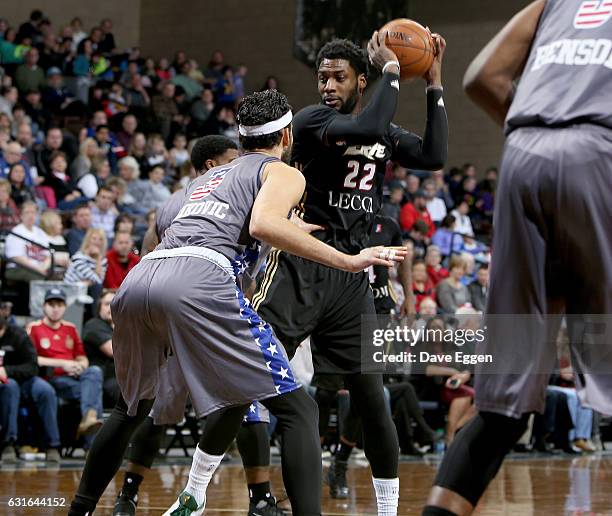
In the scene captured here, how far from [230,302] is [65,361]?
5.10m

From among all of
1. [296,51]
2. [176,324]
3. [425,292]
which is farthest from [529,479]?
[296,51]

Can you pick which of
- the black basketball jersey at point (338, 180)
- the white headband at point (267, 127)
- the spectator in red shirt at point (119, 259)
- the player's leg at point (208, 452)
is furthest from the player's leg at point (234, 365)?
the spectator in red shirt at point (119, 259)

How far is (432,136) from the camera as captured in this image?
495 cm

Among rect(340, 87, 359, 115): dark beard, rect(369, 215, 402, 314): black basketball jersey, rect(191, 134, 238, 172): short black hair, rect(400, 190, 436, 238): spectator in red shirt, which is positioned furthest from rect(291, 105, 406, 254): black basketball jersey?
rect(400, 190, 436, 238): spectator in red shirt

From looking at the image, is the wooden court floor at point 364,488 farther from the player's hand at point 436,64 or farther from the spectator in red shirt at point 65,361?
the player's hand at point 436,64

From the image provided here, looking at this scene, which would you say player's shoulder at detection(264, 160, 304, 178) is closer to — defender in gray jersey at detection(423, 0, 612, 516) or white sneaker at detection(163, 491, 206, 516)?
defender in gray jersey at detection(423, 0, 612, 516)

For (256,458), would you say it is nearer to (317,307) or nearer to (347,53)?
(317,307)

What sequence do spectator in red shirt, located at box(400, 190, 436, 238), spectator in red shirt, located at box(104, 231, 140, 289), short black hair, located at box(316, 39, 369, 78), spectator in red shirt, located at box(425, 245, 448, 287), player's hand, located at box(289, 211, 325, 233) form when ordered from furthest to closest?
spectator in red shirt, located at box(400, 190, 436, 238) < spectator in red shirt, located at box(425, 245, 448, 287) < spectator in red shirt, located at box(104, 231, 140, 289) < short black hair, located at box(316, 39, 369, 78) < player's hand, located at box(289, 211, 325, 233)

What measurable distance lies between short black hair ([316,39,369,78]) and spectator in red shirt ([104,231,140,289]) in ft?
16.9

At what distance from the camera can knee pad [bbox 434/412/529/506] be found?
8.96 feet

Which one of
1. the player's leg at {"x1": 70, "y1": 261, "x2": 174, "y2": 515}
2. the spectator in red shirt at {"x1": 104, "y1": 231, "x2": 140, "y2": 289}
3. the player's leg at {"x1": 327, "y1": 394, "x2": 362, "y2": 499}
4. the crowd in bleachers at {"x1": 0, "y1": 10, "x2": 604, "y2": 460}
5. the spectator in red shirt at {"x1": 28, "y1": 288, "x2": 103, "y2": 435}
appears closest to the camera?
the player's leg at {"x1": 70, "y1": 261, "x2": 174, "y2": 515}

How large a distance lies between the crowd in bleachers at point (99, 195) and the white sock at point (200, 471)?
3.87 m

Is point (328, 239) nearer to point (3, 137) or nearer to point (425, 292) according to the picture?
point (425, 292)

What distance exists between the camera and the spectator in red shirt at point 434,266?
12516 mm
